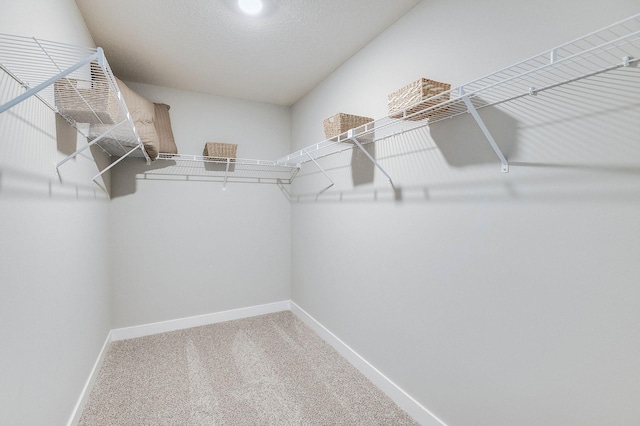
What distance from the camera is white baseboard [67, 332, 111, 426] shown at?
158 cm

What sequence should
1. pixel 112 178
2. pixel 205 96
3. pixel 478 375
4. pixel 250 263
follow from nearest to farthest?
pixel 478 375
pixel 112 178
pixel 205 96
pixel 250 263

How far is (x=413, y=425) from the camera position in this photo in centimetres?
165

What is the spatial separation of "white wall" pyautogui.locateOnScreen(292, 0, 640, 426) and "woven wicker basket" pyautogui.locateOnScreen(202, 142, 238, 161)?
1.27 m

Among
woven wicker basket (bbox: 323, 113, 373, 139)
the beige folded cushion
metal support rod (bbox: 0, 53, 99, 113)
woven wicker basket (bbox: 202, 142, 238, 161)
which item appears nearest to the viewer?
metal support rod (bbox: 0, 53, 99, 113)

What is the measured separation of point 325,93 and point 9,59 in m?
2.03

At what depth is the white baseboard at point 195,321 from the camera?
2662mm

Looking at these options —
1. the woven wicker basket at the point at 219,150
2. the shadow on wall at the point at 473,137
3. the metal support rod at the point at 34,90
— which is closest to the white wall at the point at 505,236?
the shadow on wall at the point at 473,137

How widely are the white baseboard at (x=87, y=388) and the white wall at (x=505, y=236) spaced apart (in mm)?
1721

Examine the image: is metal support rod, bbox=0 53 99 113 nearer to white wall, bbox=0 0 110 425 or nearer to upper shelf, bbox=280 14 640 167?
white wall, bbox=0 0 110 425

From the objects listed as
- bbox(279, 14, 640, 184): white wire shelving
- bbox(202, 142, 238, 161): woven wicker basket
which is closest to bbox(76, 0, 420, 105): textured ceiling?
bbox(202, 142, 238, 161): woven wicker basket

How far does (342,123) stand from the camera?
185 centimetres

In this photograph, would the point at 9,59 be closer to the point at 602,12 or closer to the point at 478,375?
the point at 602,12

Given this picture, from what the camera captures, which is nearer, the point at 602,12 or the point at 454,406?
the point at 602,12

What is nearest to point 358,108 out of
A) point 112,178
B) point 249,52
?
point 249,52
